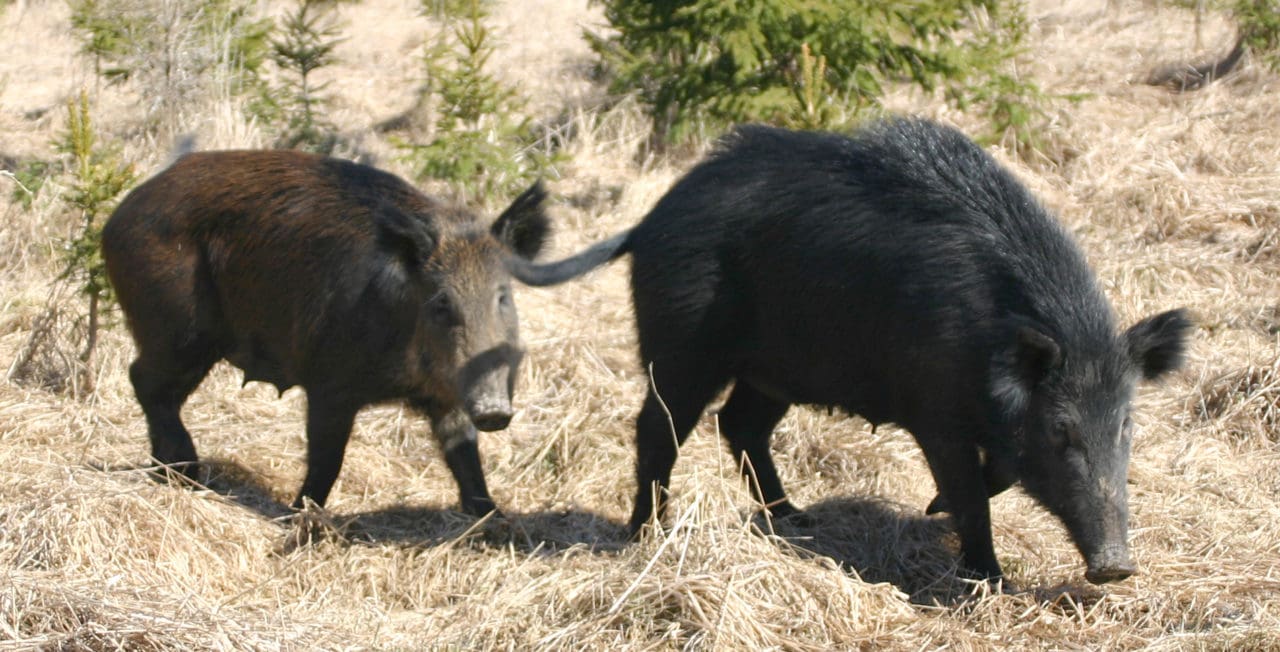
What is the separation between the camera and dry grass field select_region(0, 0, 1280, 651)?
517 cm

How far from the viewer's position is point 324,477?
6.62 metres

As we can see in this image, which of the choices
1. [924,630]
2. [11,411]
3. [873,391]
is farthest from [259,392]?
[924,630]

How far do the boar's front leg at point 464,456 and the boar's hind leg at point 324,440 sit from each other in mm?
365

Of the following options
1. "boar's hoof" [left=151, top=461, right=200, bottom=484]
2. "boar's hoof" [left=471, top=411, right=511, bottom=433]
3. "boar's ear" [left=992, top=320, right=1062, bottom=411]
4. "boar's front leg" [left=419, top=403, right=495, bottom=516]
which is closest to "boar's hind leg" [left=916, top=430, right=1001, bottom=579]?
"boar's ear" [left=992, top=320, right=1062, bottom=411]

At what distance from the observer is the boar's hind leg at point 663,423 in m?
6.30

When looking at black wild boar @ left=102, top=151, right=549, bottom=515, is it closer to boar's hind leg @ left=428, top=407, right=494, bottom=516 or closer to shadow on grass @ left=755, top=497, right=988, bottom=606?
boar's hind leg @ left=428, top=407, right=494, bottom=516

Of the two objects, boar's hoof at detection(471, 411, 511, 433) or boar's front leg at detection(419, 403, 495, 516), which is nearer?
boar's hoof at detection(471, 411, 511, 433)

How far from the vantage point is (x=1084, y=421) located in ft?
17.8

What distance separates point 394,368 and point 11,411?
8.20ft

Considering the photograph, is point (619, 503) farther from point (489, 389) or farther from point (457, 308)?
point (457, 308)

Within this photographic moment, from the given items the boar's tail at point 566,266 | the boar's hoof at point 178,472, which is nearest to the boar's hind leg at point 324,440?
the boar's hoof at point 178,472

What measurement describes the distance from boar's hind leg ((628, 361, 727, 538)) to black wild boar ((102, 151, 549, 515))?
629 mm

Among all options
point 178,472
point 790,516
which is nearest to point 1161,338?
point 790,516

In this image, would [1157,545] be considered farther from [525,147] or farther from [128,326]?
[525,147]
